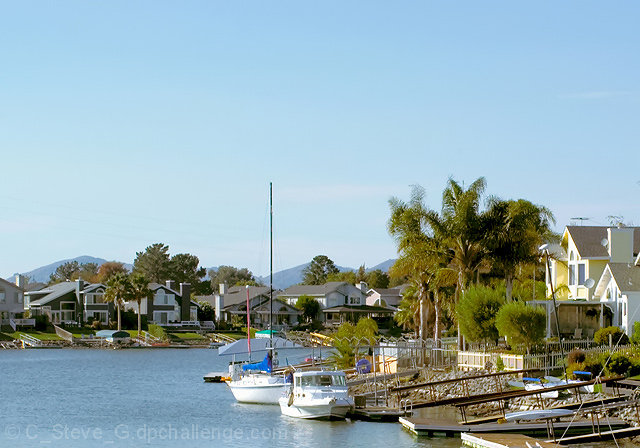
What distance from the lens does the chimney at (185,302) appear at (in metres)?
153

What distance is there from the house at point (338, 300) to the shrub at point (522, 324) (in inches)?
3912

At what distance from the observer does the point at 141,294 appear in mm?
135500

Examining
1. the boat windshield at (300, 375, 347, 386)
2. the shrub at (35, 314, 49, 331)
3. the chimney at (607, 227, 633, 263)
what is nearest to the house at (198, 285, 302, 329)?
the shrub at (35, 314, 49, 331)

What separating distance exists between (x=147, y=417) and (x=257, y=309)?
10724 cm

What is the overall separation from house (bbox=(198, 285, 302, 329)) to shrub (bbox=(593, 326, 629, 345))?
316ft

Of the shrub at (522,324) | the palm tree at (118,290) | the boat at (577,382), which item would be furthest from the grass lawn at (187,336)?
the boat at (577,382)

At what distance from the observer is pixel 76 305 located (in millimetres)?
146375

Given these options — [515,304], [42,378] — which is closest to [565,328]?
[515,304]

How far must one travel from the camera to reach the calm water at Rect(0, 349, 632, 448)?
145 feet

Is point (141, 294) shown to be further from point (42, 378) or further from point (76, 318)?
point (42, 378)

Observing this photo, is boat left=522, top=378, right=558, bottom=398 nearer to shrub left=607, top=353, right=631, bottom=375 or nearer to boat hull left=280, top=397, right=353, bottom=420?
shrub left=607, top=353, right=631, bottom=375

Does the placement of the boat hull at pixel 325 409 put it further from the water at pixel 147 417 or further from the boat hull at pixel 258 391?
the boat hull at pixel 258 391

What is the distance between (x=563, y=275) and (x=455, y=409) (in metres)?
24.4

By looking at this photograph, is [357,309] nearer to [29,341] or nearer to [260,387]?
[29,341]
